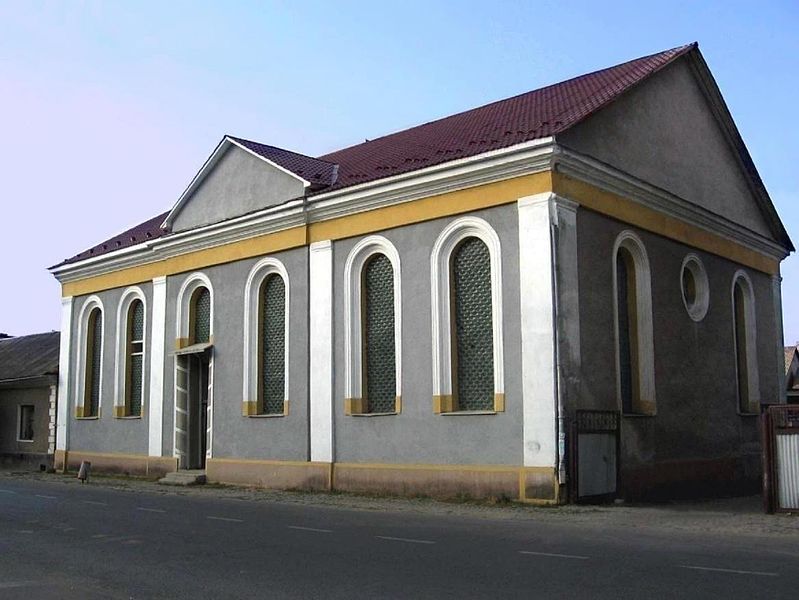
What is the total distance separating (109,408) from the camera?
26.7 meters

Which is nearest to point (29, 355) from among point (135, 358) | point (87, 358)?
point (87, 358)

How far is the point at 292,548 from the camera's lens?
1053 centimetres

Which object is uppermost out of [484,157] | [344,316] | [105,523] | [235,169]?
[235,169]

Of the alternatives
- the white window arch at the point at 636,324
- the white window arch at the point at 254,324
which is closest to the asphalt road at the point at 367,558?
the white window arch at the point at 636,324

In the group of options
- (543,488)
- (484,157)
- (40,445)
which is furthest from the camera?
(40,445)

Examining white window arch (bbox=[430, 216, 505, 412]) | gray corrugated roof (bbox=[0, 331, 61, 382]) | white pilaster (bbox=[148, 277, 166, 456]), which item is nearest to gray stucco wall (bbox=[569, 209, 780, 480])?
white window arch (bbox=[430, 216, 505, 412])

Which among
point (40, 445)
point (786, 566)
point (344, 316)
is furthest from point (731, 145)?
point (40, 445)

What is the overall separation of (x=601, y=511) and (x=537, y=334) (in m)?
3.38

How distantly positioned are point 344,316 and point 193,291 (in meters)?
6.34

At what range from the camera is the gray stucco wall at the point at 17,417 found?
3030cm

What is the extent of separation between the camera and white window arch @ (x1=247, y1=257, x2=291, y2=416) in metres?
21.9

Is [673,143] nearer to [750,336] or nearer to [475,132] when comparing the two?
[475,132]

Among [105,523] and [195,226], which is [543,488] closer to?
[105,523]

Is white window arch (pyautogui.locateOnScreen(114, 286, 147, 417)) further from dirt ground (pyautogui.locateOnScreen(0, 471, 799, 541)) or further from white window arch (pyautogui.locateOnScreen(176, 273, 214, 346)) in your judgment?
dirt ground (pyautogui.locateOnScreen(0, 471, 799, 541))
